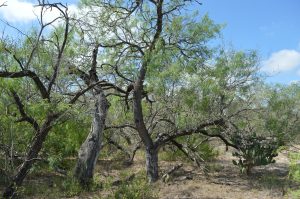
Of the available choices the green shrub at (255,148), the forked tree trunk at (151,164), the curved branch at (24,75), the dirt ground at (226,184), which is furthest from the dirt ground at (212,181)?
the curved branch at (24,75)

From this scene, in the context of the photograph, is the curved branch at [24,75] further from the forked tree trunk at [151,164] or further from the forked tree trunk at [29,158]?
the forked tree trunk at [151,164]

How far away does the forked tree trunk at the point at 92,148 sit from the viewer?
1254 cm

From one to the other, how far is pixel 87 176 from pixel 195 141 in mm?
6058

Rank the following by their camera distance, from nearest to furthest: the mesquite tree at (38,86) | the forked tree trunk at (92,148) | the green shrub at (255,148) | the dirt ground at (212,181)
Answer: the mesquite tree at (38,86) < the dirt ground at (212,181) < the forked tree trunk at (92,148) < the green shrub at (255,148)

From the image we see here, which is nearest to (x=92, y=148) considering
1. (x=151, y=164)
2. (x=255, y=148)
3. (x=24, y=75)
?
(x=151, y=164)

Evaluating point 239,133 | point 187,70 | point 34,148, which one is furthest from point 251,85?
point 34,148

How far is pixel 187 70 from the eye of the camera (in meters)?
12.6

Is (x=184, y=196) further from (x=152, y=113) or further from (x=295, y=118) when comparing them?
(x=295, y=118)

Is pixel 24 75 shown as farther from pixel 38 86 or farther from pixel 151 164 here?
pixel 151 164

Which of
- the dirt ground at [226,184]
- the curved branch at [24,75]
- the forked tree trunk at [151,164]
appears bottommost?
the dirt ground at [226,184]

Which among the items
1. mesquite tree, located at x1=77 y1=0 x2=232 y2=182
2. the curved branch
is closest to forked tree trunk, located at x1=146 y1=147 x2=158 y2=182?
mesquite tree, located at x1=77 y1=0 x2=232 y2=182

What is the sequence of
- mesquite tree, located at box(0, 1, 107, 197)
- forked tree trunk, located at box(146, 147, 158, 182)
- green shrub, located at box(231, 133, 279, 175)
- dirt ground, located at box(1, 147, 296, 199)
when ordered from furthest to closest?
green shrub, located at box(231, 133, 279, 175) → forked tree trunk, located at box(146, 147, 158, 182) → dirt ground, located at box(1, 147, 296, 199) → mesquite tree, located at box(0, 1, 107, 197)

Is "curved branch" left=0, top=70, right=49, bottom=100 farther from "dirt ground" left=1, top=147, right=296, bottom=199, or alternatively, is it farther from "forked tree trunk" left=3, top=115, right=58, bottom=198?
"dirt ground" left=1, top=147, right=296, bottom=199

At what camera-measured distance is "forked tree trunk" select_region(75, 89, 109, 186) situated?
1254 cm
